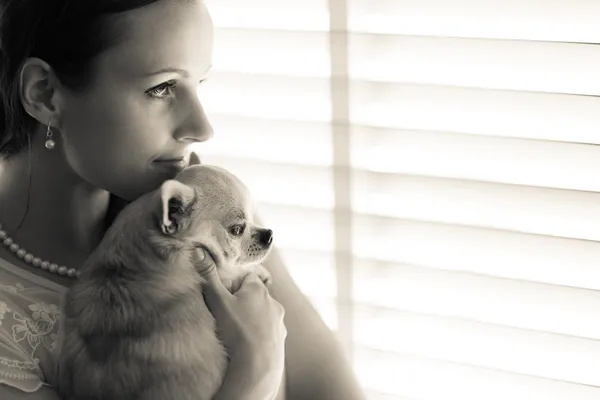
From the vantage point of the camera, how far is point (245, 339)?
42.4 inches

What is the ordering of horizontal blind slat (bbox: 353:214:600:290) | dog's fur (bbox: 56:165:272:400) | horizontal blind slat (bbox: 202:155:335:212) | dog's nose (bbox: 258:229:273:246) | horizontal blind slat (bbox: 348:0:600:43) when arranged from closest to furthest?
dog's fur (bbox: 56:165:272:400), dog's nose (bbox: 258:229:273:246), horizontal blind slat (bbox: 348:0:600:43), horizontal blind slat (bbox: 353:214:600:290), horizontal blind slat (bbox: 202:155:335:212)

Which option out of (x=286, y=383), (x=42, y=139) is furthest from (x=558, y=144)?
(x=42, y=139)

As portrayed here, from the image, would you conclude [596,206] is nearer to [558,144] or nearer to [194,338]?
[558,144]

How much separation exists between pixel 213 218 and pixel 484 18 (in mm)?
714

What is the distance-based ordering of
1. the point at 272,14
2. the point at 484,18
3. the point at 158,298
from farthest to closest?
the point at 272,14 → the point at 484,18 → the point at 158,298

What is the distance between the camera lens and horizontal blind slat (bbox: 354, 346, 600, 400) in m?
1.66

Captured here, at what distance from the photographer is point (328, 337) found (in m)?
1.35

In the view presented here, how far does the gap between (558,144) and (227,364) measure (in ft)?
2.59

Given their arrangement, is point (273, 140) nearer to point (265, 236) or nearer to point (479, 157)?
point (479, 157)

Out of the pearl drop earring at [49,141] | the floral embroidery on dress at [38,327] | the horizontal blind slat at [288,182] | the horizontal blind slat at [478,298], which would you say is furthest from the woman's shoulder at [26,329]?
the horizontal blind slat at [478,298]

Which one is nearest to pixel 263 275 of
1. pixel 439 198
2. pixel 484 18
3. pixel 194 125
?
pixel 194 125

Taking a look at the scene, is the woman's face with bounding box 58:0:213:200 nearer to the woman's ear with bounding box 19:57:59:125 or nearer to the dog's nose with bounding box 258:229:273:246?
the woman's ear with bounding box 19:57:59:125

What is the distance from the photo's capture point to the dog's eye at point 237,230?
111cm

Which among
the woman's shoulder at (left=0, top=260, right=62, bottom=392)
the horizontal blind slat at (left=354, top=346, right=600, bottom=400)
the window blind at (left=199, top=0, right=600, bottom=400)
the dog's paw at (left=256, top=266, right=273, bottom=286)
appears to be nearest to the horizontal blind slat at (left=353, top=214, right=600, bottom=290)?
the window blind at (left=199, top=0, right=600, bottom=400)
